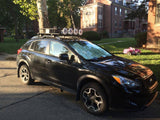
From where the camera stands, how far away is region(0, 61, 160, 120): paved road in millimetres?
3541

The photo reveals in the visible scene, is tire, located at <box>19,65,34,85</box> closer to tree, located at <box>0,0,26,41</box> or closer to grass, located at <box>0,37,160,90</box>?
grass, located at <box>0,37,160,90</box>

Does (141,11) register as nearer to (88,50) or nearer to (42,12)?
(42,12)

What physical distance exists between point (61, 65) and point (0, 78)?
3586 millimetres

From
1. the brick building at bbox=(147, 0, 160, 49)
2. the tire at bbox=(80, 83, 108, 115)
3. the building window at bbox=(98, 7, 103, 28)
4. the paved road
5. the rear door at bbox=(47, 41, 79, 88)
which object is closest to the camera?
the tire at bbox=(80, 83, 108, 115)

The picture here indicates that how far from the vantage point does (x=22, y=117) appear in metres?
3.50

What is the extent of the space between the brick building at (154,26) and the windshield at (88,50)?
10780 mm

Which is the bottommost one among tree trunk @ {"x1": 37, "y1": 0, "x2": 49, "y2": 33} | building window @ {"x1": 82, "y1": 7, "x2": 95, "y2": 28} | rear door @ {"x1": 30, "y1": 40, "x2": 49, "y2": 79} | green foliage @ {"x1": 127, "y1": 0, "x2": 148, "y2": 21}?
rear door @ {"x1": 30, "y1": 40, "x2": 49, "y2": 79}

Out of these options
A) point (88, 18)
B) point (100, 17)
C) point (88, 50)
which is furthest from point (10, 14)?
point (88, 50)

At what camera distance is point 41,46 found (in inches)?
203

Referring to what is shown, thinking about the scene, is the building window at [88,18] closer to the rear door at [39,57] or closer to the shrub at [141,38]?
the shrub at [141,38]

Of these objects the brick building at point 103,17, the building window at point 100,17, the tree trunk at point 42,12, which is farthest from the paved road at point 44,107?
the building window at point 100,17

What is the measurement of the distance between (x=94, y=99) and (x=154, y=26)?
41.4 ft

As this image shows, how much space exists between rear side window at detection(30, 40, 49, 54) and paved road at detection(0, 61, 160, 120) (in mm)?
1281

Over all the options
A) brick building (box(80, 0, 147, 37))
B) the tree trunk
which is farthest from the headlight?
brick building (box(80, 0, 147, 37))
